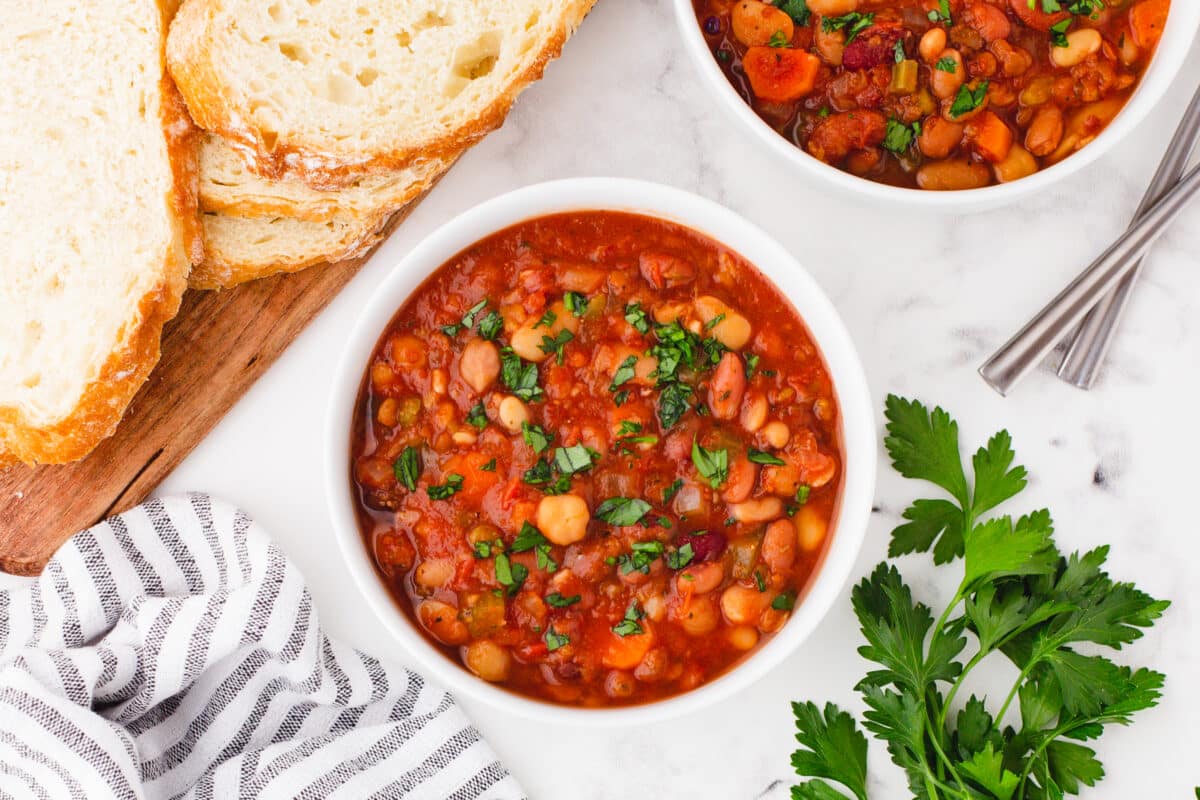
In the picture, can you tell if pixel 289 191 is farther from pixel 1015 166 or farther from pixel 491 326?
pixel 1015 166

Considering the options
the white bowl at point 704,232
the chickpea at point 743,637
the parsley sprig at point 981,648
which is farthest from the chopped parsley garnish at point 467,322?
the parsley sprig at point 981,648

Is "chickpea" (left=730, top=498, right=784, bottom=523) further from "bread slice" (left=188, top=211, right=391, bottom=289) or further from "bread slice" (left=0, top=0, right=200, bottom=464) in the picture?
"bread slice" (left=0, top=0, right=200, bottom=464)

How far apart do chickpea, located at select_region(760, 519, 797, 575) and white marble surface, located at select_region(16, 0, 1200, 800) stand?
1.83 ft

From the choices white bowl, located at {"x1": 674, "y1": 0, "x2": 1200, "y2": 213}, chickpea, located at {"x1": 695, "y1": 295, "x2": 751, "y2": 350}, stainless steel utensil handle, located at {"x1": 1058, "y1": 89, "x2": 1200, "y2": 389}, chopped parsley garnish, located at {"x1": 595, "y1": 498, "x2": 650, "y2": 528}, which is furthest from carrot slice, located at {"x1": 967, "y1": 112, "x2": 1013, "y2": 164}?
chopped parsley garnish, located at {"x1": 595, "y1": 498, "x2": 650, "y2": 528}

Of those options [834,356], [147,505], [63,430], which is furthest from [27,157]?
[834,356]

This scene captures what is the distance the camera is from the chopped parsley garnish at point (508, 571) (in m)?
2.57

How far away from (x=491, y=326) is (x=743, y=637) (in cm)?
101

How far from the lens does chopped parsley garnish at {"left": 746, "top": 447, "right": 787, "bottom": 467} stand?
2580 millimetres

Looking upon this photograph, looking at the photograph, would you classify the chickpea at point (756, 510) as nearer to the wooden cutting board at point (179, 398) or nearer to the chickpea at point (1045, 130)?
the chickpea at point (1045, 130)

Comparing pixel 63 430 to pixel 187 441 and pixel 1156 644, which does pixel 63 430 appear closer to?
pixel 187 441

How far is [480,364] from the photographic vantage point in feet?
8.39

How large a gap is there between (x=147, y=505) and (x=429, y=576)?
971mm

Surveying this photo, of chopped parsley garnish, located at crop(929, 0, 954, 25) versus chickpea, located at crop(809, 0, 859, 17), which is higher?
chickpea, located at crop(809, 0, 859, 17)

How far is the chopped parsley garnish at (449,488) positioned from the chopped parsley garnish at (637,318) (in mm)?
572
